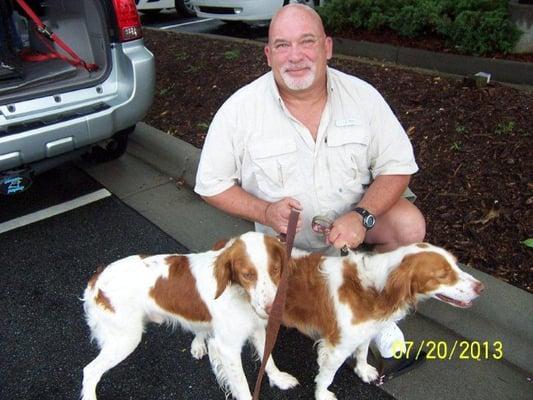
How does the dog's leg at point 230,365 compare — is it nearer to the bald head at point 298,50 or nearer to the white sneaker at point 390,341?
the white sneaker at point 390,341

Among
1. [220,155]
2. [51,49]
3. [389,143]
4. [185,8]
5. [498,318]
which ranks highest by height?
[389,143]

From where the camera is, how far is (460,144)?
3.93m

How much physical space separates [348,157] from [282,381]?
123 cm

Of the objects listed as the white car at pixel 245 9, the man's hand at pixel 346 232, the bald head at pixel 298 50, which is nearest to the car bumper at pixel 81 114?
the bald head at pixel 298 50

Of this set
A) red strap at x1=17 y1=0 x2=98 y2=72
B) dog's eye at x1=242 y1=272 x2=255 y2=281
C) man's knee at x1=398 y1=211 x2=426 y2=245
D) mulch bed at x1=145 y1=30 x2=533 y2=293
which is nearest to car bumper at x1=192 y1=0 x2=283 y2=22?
mulch bed at x1=145 y1=30 x2=533 y2=293

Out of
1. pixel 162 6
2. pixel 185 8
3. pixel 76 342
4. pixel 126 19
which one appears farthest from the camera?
pixel 185 8

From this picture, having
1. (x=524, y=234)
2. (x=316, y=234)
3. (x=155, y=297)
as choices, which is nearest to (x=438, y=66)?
(x=524, y=234)

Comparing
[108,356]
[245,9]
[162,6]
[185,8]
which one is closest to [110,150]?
[108,356]

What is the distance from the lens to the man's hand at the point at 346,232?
7.86 feet

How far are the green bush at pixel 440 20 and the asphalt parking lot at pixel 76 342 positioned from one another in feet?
12.5

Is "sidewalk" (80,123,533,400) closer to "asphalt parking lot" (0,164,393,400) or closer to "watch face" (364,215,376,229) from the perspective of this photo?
"asphalt parking lot" (0,164,393,400)

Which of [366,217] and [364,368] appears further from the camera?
[364,368]

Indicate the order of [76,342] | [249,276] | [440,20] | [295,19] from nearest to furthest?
1. [249,276]
2. [295,19]
3. [76,342]
4. [440,20]

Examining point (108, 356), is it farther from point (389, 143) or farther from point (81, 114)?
point (81, 114)
